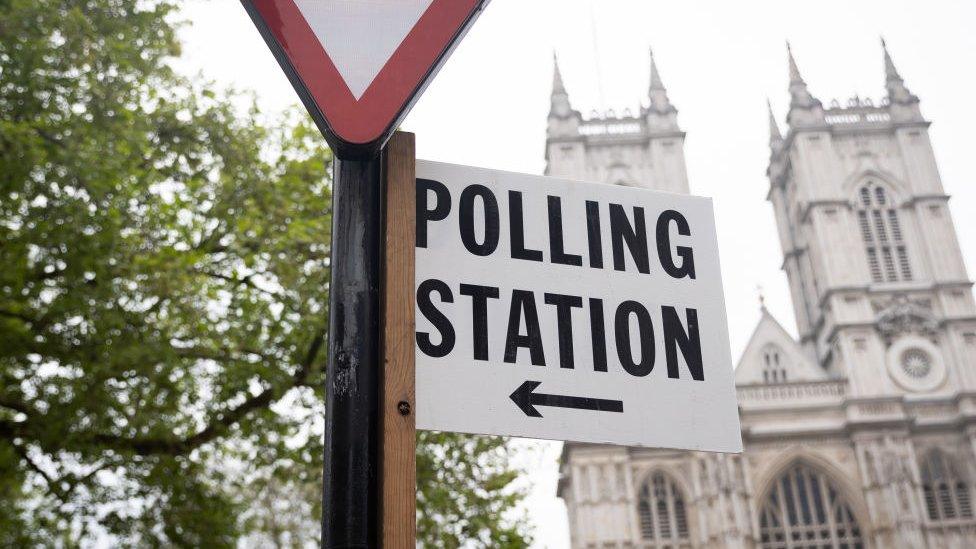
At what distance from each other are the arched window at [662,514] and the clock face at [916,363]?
10.1m

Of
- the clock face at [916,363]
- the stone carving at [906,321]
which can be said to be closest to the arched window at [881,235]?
the stone carving at [906,321]

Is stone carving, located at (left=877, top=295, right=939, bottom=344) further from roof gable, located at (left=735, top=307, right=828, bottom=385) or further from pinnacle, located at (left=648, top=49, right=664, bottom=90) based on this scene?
pinnacle, located at (left=648, top=49, right=664, bottom=90)

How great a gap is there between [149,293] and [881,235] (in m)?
37.2

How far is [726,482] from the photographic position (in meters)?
37.1

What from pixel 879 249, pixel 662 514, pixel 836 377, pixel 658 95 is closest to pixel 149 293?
pixel 662 514

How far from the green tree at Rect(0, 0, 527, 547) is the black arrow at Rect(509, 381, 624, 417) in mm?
7108

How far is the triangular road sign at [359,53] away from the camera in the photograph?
1.41 metres

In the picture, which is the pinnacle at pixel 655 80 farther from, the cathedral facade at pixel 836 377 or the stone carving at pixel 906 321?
the stone carving at pixel 906 321

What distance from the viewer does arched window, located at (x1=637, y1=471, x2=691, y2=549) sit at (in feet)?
123

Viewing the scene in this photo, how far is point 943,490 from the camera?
37.6 metres

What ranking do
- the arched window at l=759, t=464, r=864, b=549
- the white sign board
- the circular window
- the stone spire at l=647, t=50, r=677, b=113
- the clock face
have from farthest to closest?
the stone spire at l=647, t=50, r=677, b=113 < the clock face < the circular window < the arched window at l=759, t=464, r=864, b=549 < the white sign board

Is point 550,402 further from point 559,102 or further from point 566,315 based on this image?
point 559,102

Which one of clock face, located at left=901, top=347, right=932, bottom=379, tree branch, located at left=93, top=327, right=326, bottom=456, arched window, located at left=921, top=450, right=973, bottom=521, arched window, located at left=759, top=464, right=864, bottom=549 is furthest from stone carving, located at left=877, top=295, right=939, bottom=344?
tree branch, located at left=93, top=327, right=326, bottom=456

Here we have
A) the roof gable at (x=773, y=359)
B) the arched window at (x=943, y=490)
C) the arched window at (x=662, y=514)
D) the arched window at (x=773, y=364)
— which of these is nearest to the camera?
the arched window at (x=943, y=490)
